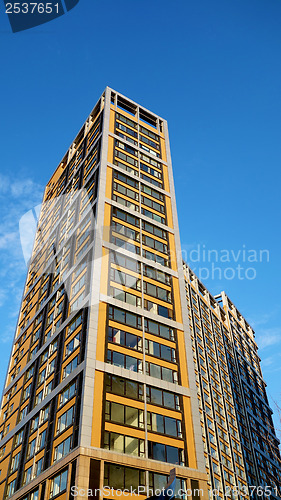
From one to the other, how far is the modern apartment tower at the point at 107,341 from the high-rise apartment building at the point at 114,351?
139 millimetres

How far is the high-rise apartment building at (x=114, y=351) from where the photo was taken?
127ft

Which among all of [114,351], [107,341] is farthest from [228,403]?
[107,341]

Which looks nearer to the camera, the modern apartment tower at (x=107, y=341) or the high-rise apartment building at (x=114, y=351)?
the modern apartment tower at (x=107, y=341)

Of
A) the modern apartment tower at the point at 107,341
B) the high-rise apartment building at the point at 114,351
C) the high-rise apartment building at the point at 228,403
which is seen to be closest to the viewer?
the modern apartment tower at the point at 107,341

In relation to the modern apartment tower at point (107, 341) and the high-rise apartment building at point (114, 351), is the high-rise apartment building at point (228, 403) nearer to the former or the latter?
the high-rise apartment building at point (114, 351)

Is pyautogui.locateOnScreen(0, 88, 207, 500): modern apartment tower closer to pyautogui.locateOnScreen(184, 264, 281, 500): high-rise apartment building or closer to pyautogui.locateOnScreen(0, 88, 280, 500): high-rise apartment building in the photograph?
pyautogui.locateOnScreen(0, 88, 280, 500): high-rise apartment building

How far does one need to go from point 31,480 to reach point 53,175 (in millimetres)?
55923

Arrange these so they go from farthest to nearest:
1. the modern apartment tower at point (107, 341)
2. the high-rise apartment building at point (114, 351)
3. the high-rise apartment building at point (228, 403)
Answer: the high-rise apartment building at point (228, 403), the high-rise apartment building at point (114, 351), the modern apartment tower at point (107, 341)

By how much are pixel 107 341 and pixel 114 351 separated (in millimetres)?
1125

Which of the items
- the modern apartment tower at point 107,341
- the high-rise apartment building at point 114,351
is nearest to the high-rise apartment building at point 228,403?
the high-rise apartment building at point 114,351

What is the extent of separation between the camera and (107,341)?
4344 centimetres

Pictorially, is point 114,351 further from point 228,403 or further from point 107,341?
point 228,403

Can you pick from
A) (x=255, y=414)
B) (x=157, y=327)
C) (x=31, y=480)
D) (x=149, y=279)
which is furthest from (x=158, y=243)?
(x=255, y=414)

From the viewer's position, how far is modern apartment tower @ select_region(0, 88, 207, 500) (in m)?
38.5
